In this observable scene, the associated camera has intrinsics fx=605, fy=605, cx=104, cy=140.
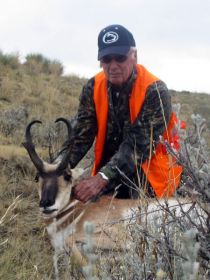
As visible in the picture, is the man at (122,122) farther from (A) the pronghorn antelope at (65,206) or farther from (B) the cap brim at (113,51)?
(A) the pronghorn antelope at (65,206)

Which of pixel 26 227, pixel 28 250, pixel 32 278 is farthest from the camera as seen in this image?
pixel 26 227

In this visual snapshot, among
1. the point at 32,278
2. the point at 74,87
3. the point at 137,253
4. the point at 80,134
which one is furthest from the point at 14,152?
the point at 74,87

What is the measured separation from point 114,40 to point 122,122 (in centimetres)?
79

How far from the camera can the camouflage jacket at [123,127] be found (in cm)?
506

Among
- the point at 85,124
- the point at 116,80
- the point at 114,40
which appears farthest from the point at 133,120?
the point at 114,40

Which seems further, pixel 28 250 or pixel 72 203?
pixel 72 203

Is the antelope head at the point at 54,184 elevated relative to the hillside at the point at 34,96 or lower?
lower

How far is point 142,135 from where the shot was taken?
511cm

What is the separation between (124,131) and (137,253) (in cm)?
278

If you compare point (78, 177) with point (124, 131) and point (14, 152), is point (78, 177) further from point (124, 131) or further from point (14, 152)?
point (14, 152)

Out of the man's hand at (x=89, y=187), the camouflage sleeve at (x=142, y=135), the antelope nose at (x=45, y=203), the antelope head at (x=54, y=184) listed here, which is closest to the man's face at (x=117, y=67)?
the camouflage sleeve at (x=142, y=135)

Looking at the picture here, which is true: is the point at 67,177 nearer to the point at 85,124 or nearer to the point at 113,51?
the point at 85,124

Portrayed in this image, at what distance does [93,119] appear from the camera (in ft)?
18.8

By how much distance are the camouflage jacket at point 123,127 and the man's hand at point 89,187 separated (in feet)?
0.32
